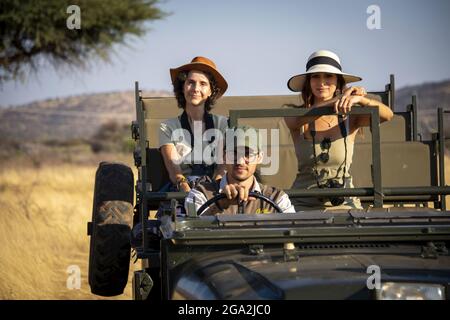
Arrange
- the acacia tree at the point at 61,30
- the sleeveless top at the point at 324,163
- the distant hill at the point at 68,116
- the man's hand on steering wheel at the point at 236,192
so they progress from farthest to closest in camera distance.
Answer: the distant hill at the point at 68,116 < the acacia tree at the point at 61,30 < the sleeveless top at the point at 324,163 < the man's hand on steering wheel at the point at 236,192

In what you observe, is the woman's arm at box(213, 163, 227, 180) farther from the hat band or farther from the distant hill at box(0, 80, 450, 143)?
the distant hill at box(0, 80, 450, 143)

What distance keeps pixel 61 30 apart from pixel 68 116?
1610 inches

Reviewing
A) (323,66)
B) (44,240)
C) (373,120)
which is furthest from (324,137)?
(44,240)

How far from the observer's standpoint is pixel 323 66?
664cm

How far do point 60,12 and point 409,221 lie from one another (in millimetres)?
15810

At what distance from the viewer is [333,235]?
15.2 feet

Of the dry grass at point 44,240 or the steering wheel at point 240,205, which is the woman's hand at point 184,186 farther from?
the dry grass at point 44,240

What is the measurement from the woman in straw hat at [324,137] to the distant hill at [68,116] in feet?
140

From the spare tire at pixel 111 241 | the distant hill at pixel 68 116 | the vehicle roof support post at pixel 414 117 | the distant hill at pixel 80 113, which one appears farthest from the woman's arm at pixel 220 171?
the distant hill at pixel 68 116

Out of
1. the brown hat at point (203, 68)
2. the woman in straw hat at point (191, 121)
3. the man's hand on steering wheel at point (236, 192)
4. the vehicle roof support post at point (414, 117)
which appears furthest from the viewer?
the vehicle roof support post at point (414, 117)

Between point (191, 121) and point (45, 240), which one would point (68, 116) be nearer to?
point (45, 240)

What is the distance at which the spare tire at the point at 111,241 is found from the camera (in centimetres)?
662

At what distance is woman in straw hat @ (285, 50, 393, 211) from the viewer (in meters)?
6.59
